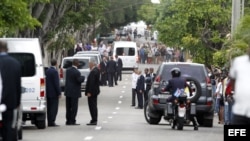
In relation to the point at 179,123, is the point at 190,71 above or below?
above

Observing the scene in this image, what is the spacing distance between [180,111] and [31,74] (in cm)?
379

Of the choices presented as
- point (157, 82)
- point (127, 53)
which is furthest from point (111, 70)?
point (157, 82)

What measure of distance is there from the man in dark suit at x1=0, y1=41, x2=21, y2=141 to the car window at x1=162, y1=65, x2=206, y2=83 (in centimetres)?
1231

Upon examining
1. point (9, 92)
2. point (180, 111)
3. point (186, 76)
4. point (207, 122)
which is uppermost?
point (9, 92)

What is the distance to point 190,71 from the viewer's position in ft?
84.1

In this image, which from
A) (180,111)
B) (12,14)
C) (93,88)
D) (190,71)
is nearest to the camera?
(180,111)

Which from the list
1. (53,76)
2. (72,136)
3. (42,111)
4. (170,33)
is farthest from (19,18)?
(170,33)

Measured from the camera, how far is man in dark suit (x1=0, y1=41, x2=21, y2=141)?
43.0 ft

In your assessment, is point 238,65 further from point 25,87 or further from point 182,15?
point 182,15

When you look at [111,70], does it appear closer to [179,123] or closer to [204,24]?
[204,24]

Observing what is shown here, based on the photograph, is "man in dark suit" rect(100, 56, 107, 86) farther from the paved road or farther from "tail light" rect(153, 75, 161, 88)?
"tail light" rect(153, 75, 161, 88)

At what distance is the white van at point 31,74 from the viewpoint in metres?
22.5

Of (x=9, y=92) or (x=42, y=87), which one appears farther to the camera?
(x=42, y=87)

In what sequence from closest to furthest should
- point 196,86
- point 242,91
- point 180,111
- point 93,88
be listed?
point 242,91, point 180,111, point 196,86, point 93,88
